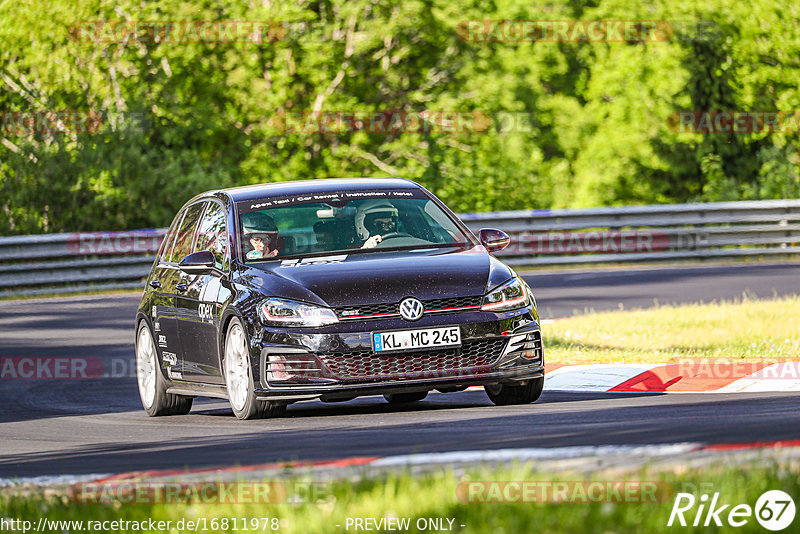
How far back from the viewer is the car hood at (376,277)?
9.77m

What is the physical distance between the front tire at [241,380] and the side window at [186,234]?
5.74ft

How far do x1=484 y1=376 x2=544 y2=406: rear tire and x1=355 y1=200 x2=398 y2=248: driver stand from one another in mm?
1328

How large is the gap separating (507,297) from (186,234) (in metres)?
3.25

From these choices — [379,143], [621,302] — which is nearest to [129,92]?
[379,143]

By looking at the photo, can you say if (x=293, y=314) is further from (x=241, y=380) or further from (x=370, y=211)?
(x=370, y=211)

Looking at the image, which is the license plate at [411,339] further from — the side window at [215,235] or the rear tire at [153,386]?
the rear tire at [153,386]

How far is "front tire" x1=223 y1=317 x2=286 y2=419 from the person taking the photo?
10.1 m

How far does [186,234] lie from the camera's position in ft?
40.1

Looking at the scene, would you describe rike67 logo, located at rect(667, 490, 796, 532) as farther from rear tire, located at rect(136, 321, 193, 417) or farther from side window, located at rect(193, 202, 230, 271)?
rear tire, located at rect(136, 321, 193, 417)

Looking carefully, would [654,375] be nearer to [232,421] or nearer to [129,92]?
[232,421]

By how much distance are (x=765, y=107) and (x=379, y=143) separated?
37.2 ft

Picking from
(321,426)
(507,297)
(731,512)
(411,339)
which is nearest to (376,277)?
(411,339)

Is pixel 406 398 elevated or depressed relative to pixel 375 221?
depressed

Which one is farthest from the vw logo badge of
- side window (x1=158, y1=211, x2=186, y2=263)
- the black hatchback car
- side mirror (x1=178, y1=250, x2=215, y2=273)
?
side window (x1=158, y1=211, x2=186, y2=263)
